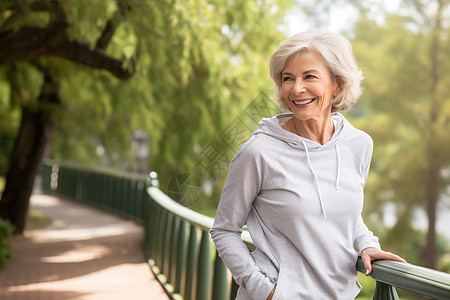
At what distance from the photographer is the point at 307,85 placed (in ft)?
7.84

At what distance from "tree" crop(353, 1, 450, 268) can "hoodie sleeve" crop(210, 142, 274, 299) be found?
20.9 metres

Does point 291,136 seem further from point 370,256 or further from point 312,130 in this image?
point 370,256

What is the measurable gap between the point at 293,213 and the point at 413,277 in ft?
1.82

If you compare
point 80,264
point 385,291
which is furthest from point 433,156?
point 385,291

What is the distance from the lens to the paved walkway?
690 cm

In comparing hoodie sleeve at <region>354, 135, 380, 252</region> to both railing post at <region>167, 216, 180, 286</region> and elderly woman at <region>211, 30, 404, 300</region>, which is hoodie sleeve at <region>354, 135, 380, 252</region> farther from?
railing post at <region>167, 216, 180, 286</region>

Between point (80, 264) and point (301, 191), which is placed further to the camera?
point (80, 264)

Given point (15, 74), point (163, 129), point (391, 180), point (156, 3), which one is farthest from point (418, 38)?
point (156, 3)

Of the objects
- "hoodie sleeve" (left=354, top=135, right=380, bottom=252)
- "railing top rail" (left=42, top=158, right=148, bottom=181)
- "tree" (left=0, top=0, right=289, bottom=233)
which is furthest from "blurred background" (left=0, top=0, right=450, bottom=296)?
"hoodie sleeve" (left=354, top=135, right=380, bottom=252)

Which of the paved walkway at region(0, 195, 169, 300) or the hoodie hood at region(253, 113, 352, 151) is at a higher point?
the hoodie hood at region(253, 113, 352, 151)

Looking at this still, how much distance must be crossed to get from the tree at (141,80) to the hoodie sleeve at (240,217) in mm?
5166

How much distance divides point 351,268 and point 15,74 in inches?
377

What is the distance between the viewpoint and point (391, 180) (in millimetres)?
24047

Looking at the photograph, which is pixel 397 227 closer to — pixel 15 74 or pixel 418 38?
pixel 418 38
